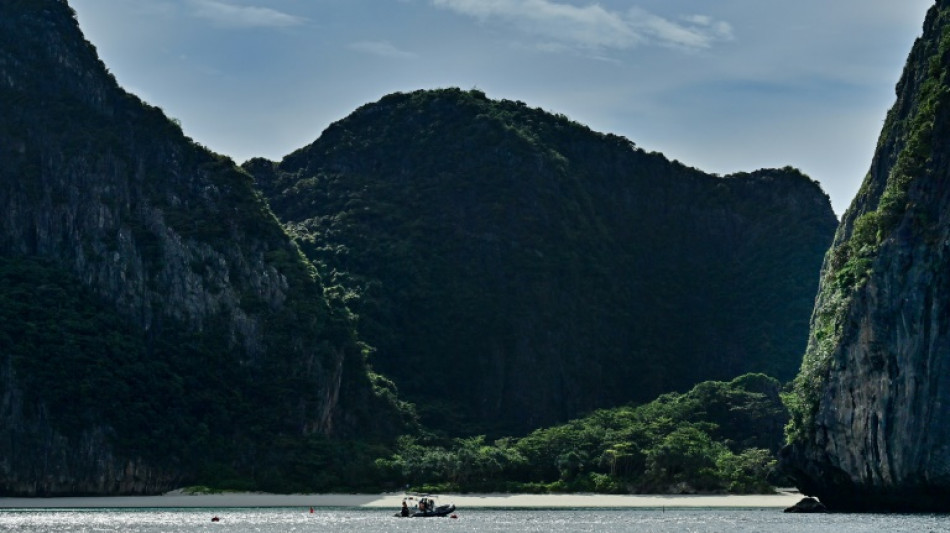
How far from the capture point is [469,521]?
252 ft

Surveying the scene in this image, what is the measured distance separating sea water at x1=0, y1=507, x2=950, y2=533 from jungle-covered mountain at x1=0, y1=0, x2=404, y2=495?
40.5ft

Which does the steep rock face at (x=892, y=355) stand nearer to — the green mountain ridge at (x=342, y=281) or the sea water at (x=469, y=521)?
the sea water at (x=469, y=521)

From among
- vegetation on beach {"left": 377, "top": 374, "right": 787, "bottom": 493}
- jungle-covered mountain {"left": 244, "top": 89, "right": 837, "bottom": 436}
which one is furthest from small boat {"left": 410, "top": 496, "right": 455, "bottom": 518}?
jungle-covered mountain {"left": 244, "top": 89, "right": 837, "bottom": 436}

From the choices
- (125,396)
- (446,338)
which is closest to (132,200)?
(125,396)

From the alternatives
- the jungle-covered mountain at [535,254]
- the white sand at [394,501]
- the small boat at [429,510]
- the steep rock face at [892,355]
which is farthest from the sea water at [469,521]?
the jungle-covered mountain at [535,254]

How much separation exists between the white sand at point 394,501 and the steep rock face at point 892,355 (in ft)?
42.3

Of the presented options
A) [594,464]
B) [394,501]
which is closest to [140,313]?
[394,501]

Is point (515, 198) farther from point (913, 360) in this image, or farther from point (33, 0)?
point (913, 360)

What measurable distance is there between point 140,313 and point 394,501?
27508 millimetres

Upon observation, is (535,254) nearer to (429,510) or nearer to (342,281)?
(342,281)

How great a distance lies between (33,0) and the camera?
123 m

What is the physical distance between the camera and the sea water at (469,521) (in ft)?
225

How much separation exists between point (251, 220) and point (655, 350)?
5809 centimetres

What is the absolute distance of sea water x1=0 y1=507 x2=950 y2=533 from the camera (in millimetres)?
68688
